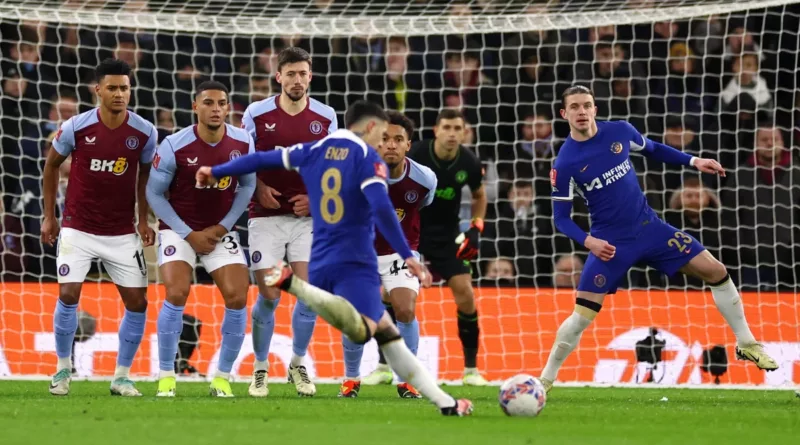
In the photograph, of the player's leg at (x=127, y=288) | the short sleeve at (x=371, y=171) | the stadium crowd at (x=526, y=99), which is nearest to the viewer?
the short sleeve at (x=371, y=171)

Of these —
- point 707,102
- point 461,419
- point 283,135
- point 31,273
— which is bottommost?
point 461,419

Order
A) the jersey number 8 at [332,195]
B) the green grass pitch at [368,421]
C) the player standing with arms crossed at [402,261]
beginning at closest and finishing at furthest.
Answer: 1. the green grass pitch at [368,421]
2. the jersey number 8 at [332,195]
3. the player standing with arms crossed at [402,261]

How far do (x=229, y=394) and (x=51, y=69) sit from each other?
21.9 ft

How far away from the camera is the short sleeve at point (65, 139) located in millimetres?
8461

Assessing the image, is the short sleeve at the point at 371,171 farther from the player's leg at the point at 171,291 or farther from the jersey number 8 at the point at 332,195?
the player's leg at the point at 171,291

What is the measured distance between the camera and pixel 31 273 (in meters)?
12.9

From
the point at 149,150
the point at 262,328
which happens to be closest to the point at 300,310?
the point at 262,328

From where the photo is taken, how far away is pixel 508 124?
14055 mm

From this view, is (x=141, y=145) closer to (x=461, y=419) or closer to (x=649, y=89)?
(x=461, y=419)

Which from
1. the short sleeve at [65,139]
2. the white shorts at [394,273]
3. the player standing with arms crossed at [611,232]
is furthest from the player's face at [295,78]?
the player standing with arms crossed at [611,232]

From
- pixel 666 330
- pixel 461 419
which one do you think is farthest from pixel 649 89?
pixel 461 419

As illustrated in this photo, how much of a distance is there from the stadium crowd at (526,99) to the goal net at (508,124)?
25mm

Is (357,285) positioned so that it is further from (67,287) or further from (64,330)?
(64,330)

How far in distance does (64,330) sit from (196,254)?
108cm
